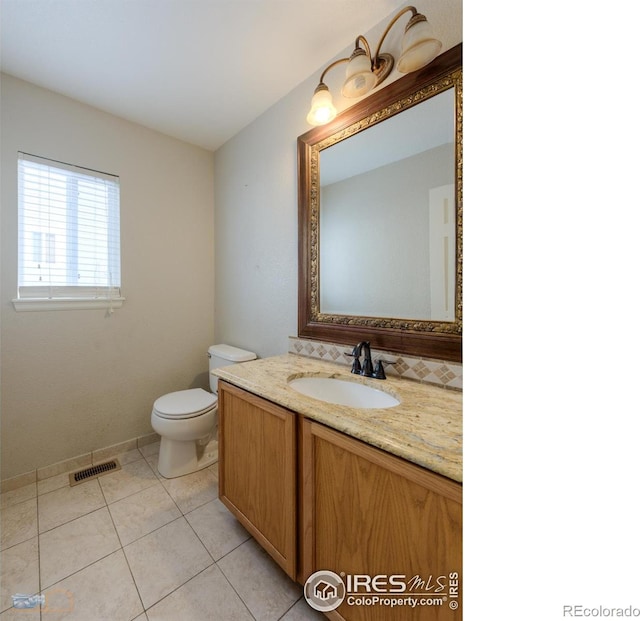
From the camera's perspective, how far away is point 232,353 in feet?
6.51

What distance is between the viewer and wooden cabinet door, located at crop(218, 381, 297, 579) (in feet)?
3.24

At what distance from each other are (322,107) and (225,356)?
5.27ft

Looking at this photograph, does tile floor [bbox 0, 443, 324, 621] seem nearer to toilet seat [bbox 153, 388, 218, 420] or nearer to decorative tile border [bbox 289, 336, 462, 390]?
toilet seat [bbox 153, 388, 218, 420]

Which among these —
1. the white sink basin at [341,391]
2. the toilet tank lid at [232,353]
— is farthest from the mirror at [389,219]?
the toilet tank lid at [232,353]

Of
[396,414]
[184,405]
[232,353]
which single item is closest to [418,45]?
[396,414]

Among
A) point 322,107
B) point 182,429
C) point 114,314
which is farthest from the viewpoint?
point 114,314

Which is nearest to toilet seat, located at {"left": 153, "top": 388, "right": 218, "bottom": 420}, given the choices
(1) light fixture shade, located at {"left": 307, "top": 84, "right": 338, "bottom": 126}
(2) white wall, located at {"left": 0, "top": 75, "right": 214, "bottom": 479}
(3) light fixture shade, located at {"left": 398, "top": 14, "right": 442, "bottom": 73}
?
(2) white wall, located at {"left": 0, "top": 75, "right": 214, "bottom": 479}

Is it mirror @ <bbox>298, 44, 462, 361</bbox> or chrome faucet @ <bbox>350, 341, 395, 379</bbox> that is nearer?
mirror @ <bbox>298, 44, 462, 361</bbox>

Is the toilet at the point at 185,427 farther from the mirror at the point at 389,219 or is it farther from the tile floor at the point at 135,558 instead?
the mirror at the point at 389,219

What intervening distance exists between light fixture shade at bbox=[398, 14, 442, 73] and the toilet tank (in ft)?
5.76

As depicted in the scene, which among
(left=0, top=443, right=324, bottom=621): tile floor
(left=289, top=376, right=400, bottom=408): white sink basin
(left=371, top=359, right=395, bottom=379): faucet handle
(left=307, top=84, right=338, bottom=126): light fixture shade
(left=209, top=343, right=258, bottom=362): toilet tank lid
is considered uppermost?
(left=307, top=84, right=338, bottom=126): light fixture shade

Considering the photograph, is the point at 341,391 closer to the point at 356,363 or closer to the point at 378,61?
the point at 356,363
